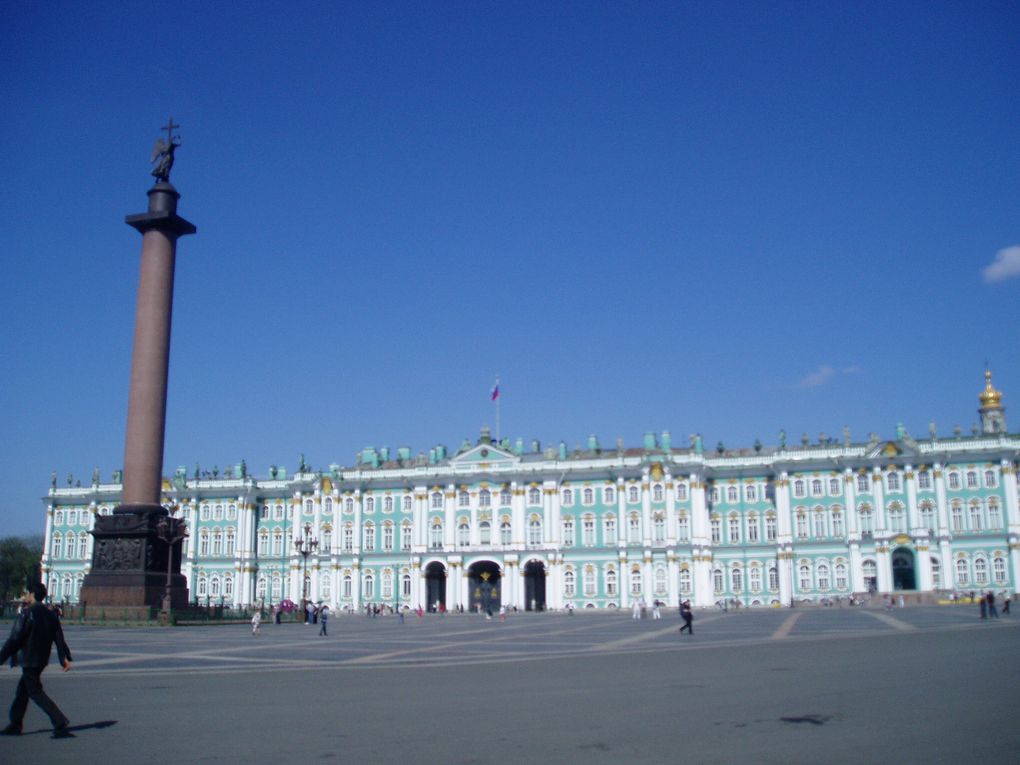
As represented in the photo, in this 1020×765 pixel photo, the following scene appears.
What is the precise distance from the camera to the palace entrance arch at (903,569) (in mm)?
77375

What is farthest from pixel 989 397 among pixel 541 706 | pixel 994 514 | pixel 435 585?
pixel 541 706

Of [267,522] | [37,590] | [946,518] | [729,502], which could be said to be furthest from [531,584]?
[37,590]

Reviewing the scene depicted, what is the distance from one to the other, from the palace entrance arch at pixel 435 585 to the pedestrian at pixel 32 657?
7513 cm

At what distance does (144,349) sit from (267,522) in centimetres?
5170

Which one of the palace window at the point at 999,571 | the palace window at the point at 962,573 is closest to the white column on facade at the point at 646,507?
the palace window at the point at 962,573

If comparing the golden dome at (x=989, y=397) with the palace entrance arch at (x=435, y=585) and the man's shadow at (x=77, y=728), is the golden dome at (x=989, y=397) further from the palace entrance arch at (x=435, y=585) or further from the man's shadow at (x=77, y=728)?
the man's shadow at (x=77, y=728)

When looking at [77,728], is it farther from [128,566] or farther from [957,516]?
[957,516]

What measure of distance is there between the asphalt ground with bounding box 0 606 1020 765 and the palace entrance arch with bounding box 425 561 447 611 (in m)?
60.2

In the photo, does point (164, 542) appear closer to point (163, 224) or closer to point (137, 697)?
point (163, 224)

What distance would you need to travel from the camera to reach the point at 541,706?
13.6 m

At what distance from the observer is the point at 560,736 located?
1102 cm

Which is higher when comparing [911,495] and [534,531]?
[911,495]

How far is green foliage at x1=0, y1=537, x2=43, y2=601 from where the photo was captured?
108 meters

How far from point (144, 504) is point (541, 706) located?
109 ft
